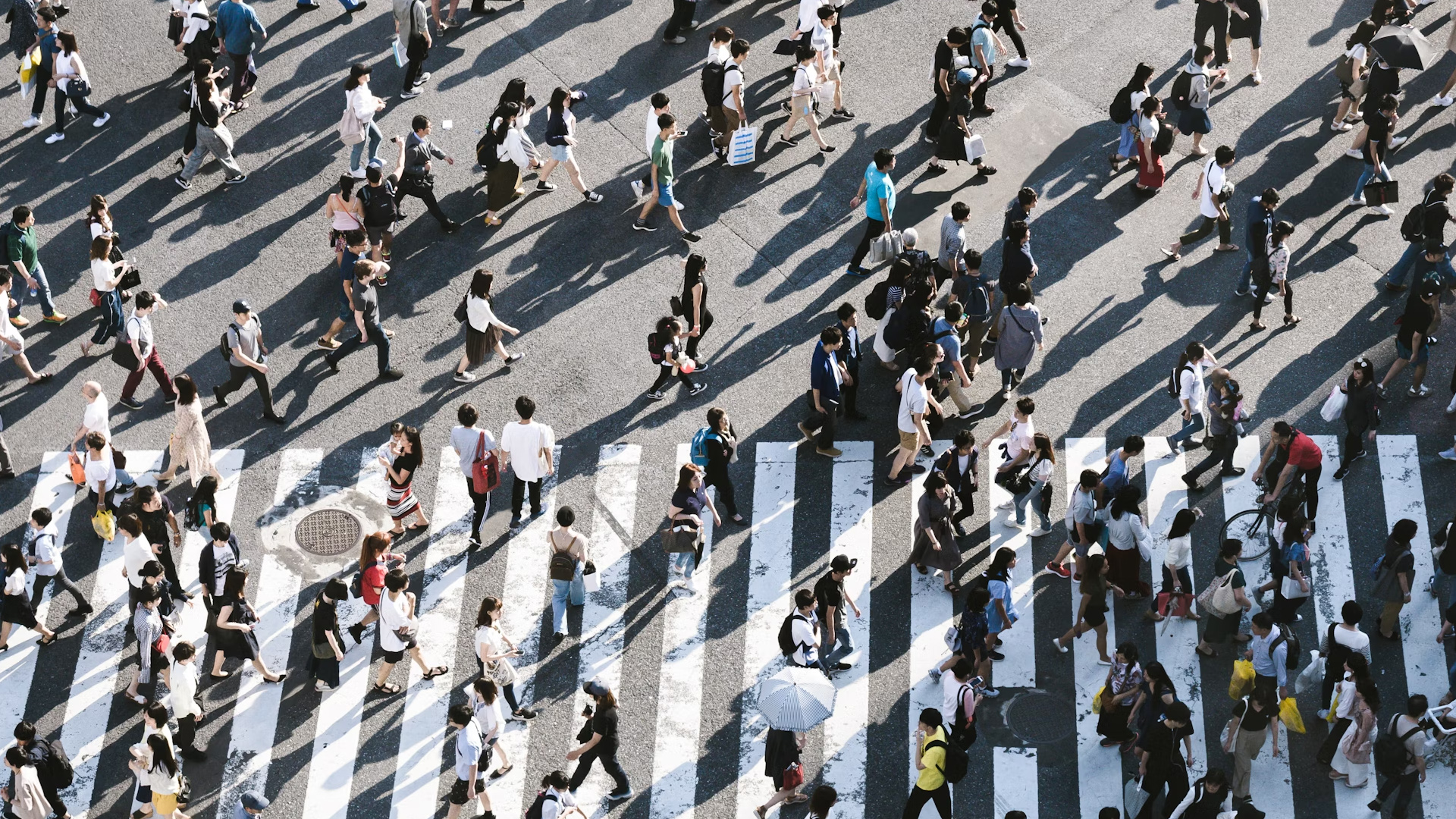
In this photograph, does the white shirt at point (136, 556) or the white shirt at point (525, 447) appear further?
the white shirt at point (525, 447)

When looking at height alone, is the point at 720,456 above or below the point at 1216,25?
below

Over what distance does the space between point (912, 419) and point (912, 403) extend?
24 centimetres

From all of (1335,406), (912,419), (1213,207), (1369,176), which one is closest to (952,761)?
(912,419)

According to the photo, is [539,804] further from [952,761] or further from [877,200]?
[877,200]

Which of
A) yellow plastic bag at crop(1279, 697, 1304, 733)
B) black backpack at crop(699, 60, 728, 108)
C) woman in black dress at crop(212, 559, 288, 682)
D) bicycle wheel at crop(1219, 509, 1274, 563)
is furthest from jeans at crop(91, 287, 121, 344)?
yellow plastic bag at crop(1279, 697, 1304, 733)

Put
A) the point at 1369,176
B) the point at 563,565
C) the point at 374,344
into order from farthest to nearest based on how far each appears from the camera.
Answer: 1. the point at 1369,176
2. the point at 374,344
3. the point at 563,565

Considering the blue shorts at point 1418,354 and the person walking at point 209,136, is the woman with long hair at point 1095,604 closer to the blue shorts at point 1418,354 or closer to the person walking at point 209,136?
the blue shorts at point 1418,354

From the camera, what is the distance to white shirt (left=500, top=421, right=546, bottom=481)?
20625 millimetres

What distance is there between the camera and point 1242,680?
18609mm

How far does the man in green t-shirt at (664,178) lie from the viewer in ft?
78.8

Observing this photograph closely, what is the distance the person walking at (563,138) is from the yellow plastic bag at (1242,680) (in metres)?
10.9

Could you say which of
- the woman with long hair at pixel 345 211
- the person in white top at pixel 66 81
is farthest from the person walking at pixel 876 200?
the person in white top at pixel 66 81

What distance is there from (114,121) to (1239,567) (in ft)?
54.7

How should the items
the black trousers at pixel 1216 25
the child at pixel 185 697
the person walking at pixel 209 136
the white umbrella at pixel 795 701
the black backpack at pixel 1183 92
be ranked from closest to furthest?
1. the white umbrella at pixel 795 701
2. the child at pixel 185 697
3. the black backpack at pixel 1183 92
4. the person walking at pixel 209 136
5. the black trousers at pixel 1216 25
